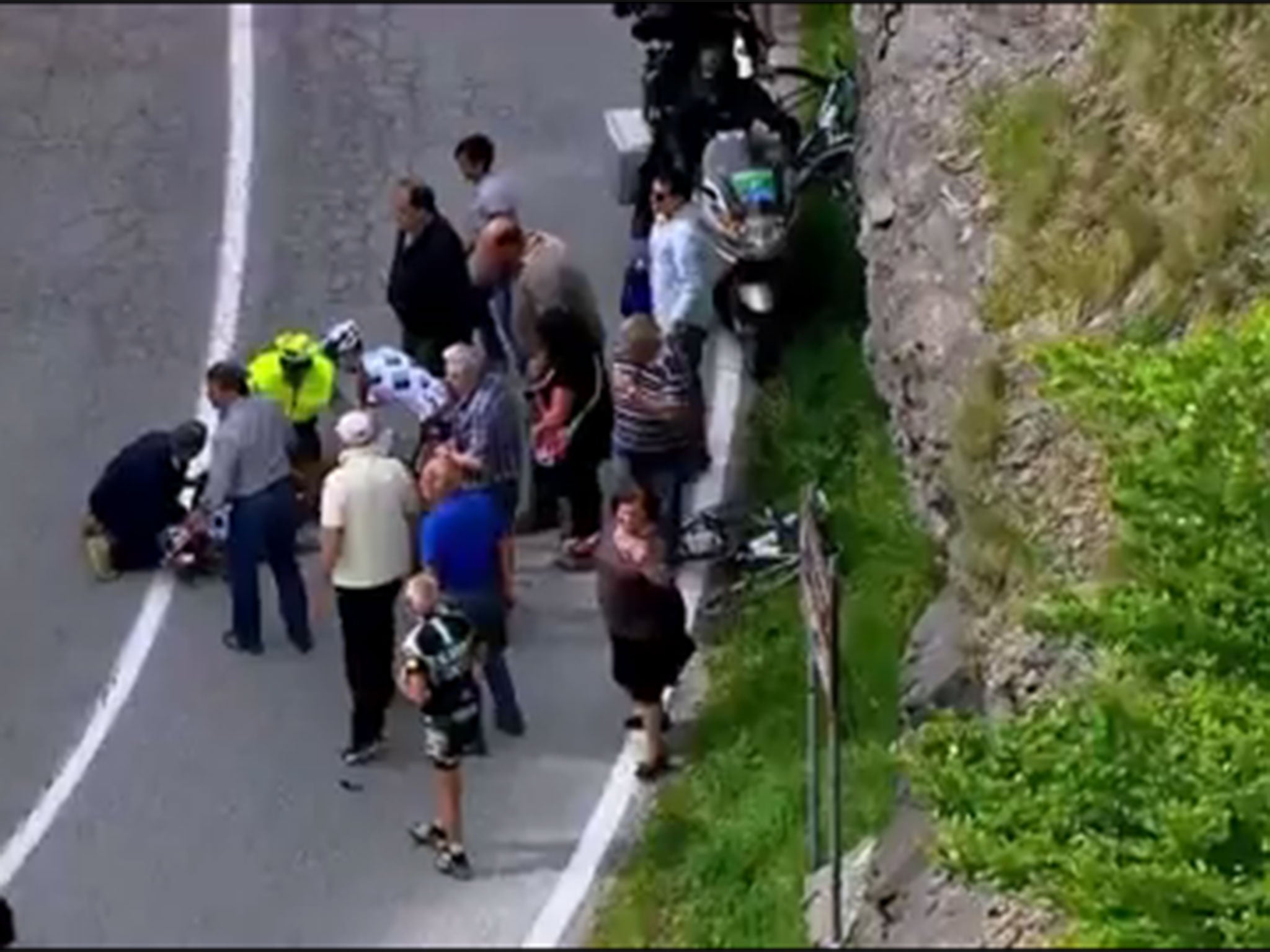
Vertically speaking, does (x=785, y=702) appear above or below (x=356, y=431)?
below

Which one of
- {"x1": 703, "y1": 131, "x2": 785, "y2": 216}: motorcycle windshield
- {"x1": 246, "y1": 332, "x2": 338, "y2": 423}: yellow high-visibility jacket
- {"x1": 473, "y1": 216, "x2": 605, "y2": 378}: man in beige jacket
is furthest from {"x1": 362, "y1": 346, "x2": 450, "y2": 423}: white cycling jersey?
{"x1": 703, "y1": 131, "x2": 785, "y2": 216}: motorcycle windshield

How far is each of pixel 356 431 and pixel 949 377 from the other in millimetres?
2602

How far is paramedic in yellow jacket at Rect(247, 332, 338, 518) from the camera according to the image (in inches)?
464

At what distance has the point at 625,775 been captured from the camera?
1095 centimetres

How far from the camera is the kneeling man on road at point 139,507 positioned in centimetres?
1208

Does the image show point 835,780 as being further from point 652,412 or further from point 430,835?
point 652,412

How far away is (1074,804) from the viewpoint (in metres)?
9.01

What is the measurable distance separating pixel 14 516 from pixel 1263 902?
5.53 metres

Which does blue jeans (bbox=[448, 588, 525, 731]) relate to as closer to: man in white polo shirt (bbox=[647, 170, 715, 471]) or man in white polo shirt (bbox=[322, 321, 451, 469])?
man in white polo shirt (bbox=[322, 321, 451, 469])

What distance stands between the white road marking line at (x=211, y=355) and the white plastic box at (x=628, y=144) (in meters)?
1.75

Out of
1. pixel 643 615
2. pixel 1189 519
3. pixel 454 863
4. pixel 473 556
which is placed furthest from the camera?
pixel 643 615

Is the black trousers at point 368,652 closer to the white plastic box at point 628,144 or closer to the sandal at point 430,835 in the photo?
the sandal at point 430,835

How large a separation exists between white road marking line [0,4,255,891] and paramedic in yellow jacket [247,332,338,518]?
27 cm

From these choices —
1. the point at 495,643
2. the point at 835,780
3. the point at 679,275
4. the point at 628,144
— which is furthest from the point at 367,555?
the point at 628,144
